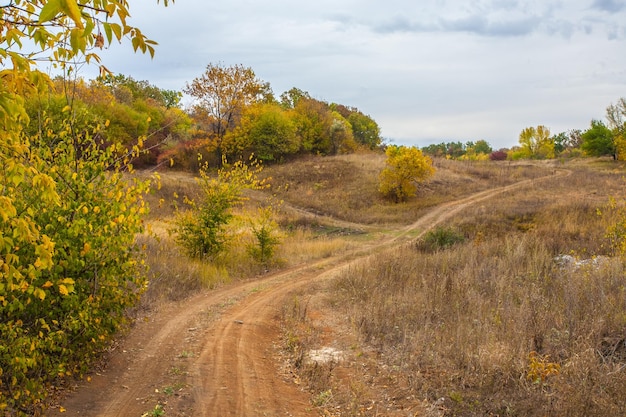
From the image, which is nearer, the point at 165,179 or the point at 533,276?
the point at 533,276

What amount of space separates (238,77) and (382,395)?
47693 mm

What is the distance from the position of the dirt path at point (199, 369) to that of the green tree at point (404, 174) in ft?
90.1

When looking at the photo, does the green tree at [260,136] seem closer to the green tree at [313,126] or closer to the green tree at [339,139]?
the green tree at [313,126]

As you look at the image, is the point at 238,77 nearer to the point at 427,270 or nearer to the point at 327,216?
the point at 327,216

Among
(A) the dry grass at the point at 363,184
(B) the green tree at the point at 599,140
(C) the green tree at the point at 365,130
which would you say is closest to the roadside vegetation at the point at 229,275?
(A) the dry grass at the point at 363,184

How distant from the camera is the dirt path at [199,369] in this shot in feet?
20.9

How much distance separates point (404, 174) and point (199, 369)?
32394mm

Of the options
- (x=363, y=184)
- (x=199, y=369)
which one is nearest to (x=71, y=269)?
(x=199, y=369)

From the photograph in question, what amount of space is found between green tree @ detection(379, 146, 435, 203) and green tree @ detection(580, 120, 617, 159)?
42.1 m

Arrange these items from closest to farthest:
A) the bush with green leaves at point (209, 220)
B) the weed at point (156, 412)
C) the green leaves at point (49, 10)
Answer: the green leaves at point (49, 10) → the weed at point (156, 412) → the bush with green leaves at point (209, 220)

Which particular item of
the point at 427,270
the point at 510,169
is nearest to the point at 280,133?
the point at 510,169

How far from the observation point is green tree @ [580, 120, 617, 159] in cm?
6669

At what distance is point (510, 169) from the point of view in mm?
53531

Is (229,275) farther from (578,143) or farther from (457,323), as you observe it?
(578,143)
